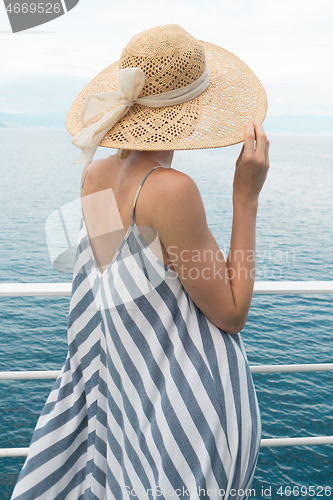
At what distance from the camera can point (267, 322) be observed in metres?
21.1

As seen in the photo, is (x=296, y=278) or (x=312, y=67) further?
(x=312, y=67)

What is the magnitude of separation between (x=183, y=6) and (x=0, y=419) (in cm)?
6763

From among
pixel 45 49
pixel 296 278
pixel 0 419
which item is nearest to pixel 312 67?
pixel 45 49

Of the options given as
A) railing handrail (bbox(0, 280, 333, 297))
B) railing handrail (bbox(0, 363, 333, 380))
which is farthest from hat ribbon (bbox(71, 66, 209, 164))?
railing handrail (bbox(0, 363, 333, 380))

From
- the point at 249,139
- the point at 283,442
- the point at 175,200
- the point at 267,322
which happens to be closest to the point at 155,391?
the point at 175,200

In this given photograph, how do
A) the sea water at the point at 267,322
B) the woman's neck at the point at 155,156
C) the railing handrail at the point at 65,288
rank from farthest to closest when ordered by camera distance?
the sea water at the point at 267,322 < the railing handrail at the point at 65,288 < the woman's neck at the point at 155,156

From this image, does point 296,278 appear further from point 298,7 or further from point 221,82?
point 298,7

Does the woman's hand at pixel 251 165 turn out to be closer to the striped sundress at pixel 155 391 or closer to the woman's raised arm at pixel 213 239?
the woman's raised arm at pixel 213 239

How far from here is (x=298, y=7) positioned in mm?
71000

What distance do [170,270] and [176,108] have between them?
0.31 meters

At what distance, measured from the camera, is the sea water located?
1489cm

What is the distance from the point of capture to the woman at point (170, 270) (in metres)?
0.92

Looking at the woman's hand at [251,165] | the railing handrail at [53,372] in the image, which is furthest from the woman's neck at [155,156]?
the railing handrail at [53,372]

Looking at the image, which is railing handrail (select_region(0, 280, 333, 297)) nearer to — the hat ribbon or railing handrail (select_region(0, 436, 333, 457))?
railing handrail (select_region(0, 436, 333, 457))
